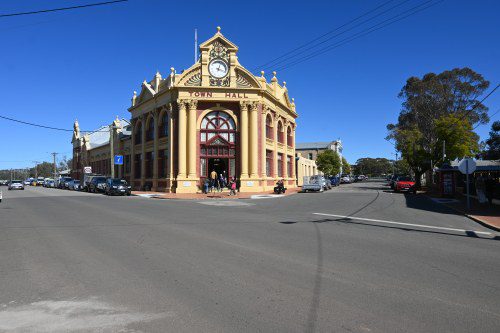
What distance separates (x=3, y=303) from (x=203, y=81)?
102 feet

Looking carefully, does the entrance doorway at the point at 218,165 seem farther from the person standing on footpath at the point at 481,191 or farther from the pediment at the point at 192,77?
the person standing on footpath at the point at 481,191

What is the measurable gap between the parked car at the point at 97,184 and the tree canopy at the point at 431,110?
34.5 meters

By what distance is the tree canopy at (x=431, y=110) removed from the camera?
45500mm

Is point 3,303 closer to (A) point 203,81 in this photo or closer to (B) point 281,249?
(B) point 281,249

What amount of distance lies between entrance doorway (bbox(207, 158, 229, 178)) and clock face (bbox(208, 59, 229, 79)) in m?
7.47

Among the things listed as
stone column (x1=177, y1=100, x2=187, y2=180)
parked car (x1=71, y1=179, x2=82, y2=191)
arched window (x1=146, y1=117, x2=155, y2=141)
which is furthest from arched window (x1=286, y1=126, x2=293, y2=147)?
parked car (x1=71, y1=179, x2=82, y2=191)

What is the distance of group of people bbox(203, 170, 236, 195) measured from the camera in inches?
1278

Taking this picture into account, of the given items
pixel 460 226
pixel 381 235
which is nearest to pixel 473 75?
pixel 460 226

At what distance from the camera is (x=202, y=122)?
1373 inches

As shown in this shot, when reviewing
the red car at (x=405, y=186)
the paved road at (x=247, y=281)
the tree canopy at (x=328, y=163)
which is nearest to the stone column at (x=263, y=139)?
the red car at (x=405, y=186)

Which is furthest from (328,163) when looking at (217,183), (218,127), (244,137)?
(217,183)

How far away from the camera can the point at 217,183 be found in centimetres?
3444

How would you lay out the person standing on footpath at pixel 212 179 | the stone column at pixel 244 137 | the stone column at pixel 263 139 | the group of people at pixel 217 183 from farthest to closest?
the stone column at pixel 263 139 < the stone column at pixel 244 137 < the person standing on footpath at pixel 212 179 < the group of people at pixel 217 183

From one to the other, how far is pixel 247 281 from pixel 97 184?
37540mm
